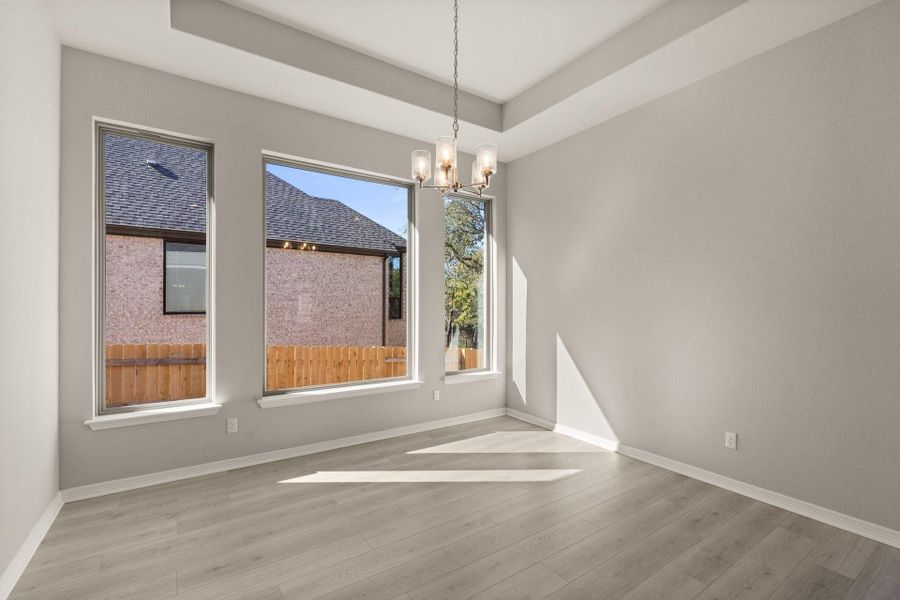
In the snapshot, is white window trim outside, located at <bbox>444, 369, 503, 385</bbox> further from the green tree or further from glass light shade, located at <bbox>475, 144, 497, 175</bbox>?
glass light shade, located at <bbox>475, 144, 497, 175</bbox>

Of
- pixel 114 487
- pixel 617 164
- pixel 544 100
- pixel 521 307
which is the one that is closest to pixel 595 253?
pixel 617 164

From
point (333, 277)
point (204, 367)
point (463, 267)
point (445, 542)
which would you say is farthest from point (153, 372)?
point (463, 267)

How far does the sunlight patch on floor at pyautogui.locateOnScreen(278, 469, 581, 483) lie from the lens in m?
3.18

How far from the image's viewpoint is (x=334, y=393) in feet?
12.5

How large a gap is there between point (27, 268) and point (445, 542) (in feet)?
8.64

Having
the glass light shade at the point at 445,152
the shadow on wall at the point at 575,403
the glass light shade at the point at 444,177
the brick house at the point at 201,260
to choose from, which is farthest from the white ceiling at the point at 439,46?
the shadow on wall at the point at 575,403

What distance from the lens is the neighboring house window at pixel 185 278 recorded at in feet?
10.6

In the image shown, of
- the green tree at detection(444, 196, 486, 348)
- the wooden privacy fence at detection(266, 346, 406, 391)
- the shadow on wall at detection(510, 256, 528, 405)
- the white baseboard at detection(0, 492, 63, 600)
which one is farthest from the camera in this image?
the shadow on wall at detection(510, 256, 528, 405)

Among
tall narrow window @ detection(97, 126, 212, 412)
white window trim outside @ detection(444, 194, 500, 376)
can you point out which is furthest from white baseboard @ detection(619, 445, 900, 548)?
tall narrow window @ detection(97, 126, 212, 412)

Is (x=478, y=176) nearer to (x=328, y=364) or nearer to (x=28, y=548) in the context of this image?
(x=328, y=364)

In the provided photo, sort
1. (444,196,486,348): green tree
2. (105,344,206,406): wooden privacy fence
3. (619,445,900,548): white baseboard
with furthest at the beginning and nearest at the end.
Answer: (444,196,486,348): green tree, (105,344,206,406): wooden privacy fence, (619,445,900,548): white baseboard

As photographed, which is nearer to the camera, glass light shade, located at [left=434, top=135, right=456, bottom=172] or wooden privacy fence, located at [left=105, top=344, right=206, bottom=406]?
glass light shade, located at [left=434, top=135, right=456, bottom=172]

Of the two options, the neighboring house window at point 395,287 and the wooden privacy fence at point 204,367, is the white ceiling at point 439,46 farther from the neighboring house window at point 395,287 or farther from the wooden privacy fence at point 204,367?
the wooden privacy fence at point 204,367

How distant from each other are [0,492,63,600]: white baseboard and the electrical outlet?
13.5ft
